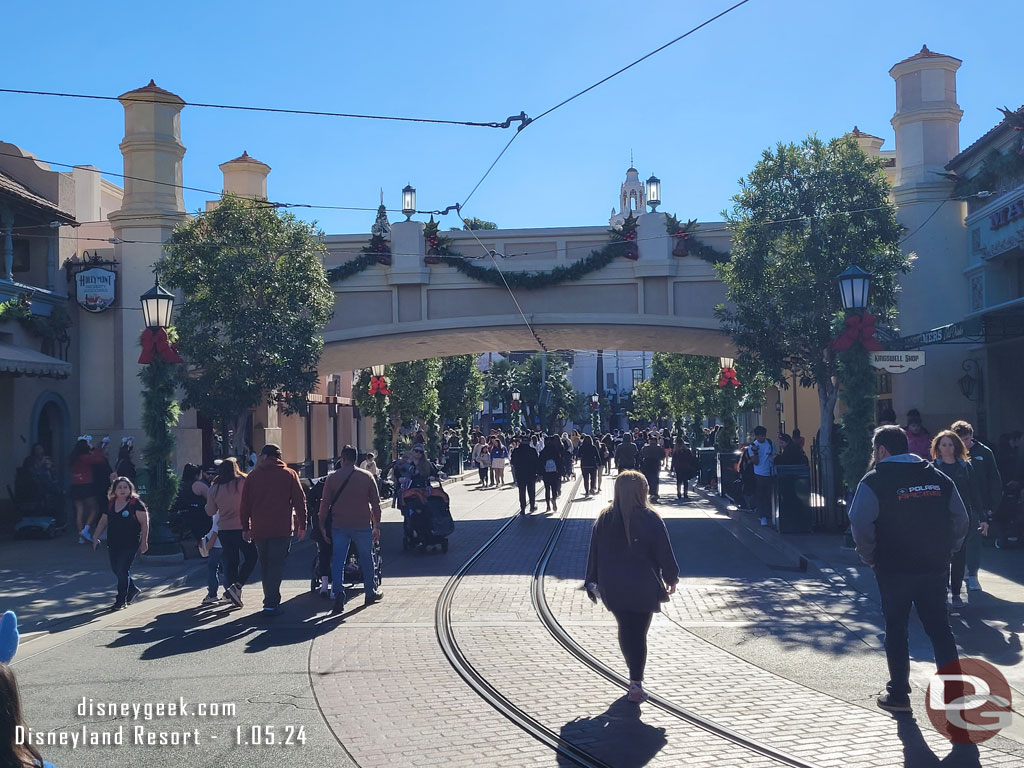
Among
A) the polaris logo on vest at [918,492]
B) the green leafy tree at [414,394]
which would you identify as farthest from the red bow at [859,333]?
the green leafy tree at [414,394]

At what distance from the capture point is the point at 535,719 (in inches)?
248

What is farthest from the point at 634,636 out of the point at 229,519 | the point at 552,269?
the point at 552,269

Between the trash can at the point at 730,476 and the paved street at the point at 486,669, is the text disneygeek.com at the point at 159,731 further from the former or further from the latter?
the trash can at the point at 730,476

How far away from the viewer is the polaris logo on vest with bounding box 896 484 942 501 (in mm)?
6096

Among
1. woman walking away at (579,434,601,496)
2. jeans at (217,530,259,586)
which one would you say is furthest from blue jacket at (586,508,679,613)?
woman walking away at (579,434,601,496)

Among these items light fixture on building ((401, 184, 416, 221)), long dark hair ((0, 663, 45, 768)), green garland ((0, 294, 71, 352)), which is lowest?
long dark hair ((0, 663, 45, 768))

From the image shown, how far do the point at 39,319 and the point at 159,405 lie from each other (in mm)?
6551

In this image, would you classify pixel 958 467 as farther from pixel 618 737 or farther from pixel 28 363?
pixel 28 363

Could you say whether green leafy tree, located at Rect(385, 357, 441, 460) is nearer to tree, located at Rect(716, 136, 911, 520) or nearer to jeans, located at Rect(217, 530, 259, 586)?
tree, located at Rect(716, 136, 911, 520)

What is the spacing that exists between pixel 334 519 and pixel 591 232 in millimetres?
14300

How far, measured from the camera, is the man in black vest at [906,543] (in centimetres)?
606

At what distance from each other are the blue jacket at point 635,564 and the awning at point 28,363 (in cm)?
1401

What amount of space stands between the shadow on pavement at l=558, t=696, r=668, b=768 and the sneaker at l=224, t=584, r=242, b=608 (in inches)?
218

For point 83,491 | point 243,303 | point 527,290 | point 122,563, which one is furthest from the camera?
point 527,290
